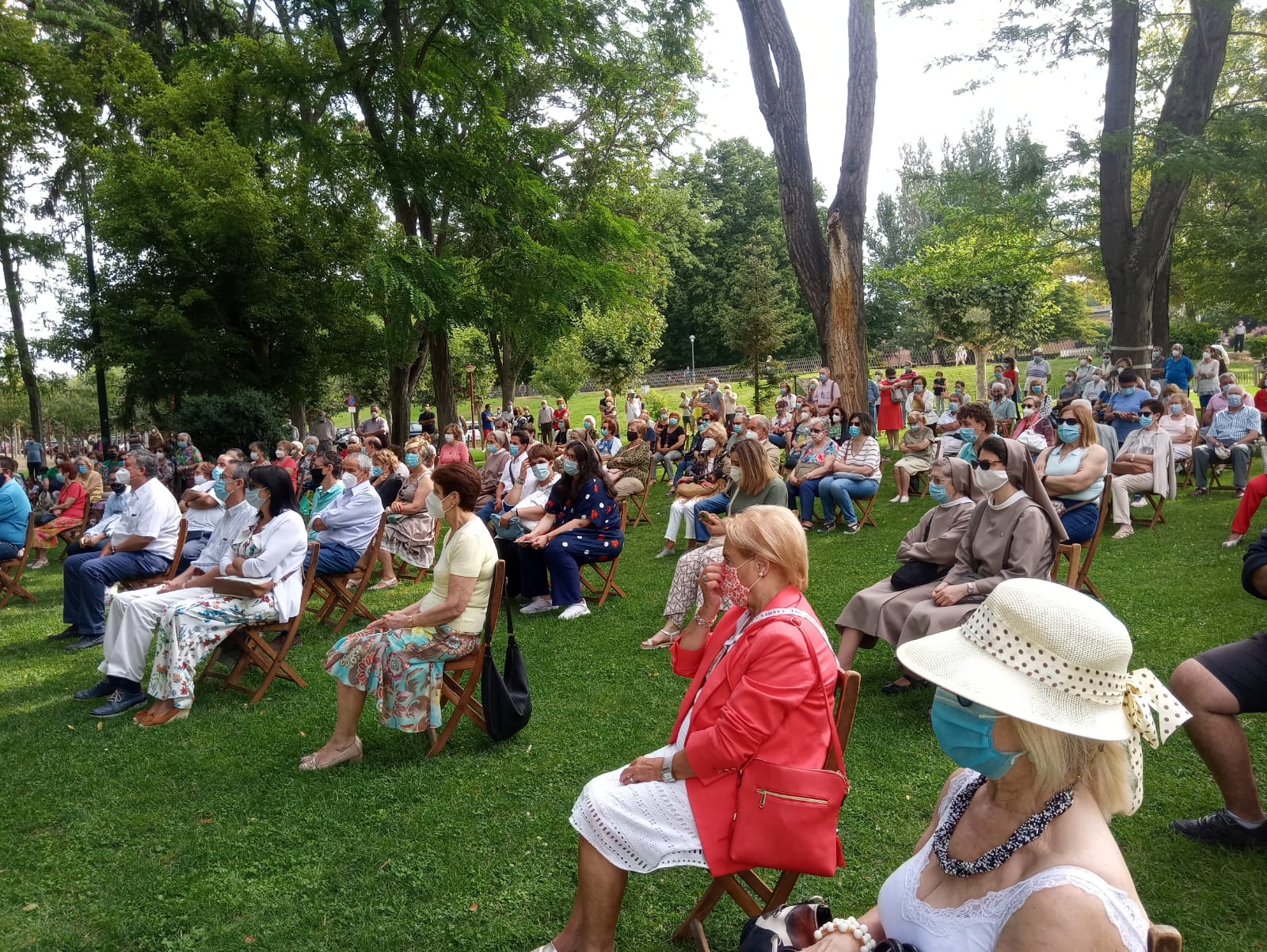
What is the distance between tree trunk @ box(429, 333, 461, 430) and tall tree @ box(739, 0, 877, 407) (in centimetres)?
707

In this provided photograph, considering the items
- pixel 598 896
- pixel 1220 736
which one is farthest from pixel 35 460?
pixel 1220 736

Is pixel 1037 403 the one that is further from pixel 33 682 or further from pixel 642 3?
pixel 33 682

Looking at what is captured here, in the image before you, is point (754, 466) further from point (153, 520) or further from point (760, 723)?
point (153, 520)

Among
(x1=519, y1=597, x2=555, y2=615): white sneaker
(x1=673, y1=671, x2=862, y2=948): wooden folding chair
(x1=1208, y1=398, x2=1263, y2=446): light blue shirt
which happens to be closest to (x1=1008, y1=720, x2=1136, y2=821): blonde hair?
(x1=673, y1=671, x2=862, y2=948): wooden folding chair

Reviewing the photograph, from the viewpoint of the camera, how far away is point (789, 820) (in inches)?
98.1

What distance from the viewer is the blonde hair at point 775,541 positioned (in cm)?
279

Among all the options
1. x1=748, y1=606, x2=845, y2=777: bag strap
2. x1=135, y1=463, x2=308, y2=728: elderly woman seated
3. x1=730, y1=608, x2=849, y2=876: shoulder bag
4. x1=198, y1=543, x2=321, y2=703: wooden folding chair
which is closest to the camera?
x1=730, y1=608, x2=849, y2=876: shoulder bag

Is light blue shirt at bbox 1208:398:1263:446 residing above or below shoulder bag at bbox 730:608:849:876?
above

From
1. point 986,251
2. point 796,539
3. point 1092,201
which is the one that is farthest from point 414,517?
point 986,251

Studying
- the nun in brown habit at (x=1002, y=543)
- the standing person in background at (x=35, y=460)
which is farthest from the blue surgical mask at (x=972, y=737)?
the standing person in background at (x=35, y=460)

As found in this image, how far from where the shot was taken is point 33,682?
21.3ft

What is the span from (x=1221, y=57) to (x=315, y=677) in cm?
1488

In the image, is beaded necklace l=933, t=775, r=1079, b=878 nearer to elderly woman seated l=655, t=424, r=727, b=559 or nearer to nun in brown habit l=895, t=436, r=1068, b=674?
nun in brown habit l=895, t=436, r=1068, b=674

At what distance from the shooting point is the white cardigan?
5586mm
